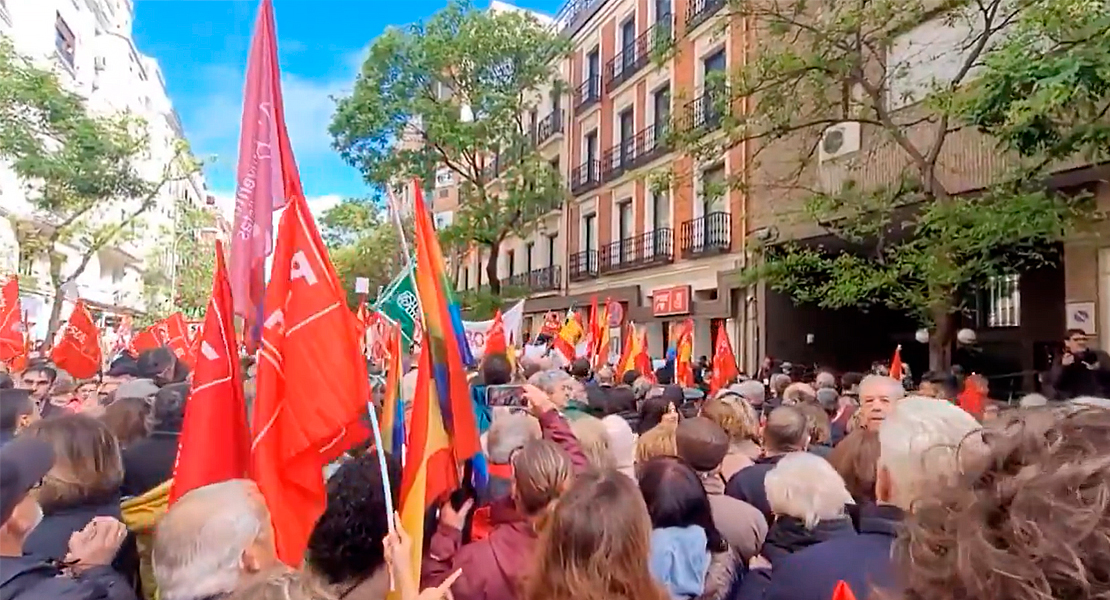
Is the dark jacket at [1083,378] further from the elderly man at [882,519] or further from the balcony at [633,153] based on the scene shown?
the balcony at [633,153]

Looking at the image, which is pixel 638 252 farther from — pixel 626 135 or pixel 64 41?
pixel 64 41

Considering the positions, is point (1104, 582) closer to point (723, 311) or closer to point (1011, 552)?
point (1011, 552)

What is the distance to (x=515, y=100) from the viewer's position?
23.5 metres

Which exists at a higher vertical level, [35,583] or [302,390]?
[302,390]

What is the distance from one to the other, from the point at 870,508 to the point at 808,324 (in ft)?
56.5

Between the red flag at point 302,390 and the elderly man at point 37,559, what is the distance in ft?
1.80

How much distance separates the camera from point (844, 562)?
254 cm

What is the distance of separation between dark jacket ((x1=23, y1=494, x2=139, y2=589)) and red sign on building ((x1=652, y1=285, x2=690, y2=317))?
18.7 metres

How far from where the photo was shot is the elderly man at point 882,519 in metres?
2.48

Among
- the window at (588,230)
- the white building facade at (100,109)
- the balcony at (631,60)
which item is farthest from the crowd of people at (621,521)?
the window at (588,230)

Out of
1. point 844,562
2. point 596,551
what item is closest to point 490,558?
point 596,551

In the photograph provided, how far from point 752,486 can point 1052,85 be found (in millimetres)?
4614

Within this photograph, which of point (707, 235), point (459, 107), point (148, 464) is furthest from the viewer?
point (459, 107)

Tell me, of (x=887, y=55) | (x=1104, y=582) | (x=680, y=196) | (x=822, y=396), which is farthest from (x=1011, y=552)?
(x=680, y=196)
